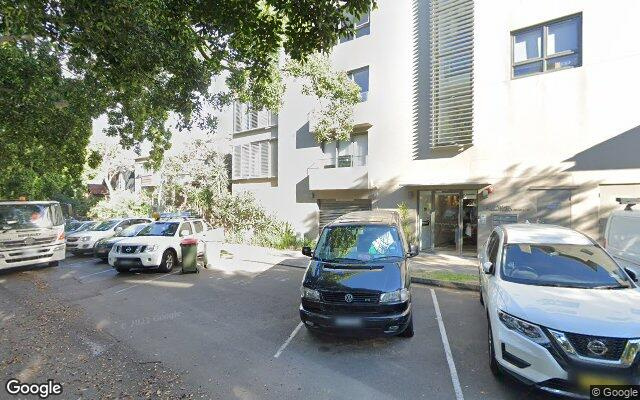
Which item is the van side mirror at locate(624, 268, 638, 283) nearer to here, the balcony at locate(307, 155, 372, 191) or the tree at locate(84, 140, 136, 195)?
the balcony at locate(307, 155, 372, 191)

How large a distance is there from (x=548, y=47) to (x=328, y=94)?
776 centimetres

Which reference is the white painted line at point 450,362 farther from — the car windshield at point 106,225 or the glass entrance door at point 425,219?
the car windshield at point 106,225

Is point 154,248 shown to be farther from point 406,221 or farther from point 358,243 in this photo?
point 406,221

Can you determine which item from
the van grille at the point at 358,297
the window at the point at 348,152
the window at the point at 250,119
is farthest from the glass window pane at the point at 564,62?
the window at the point at 250,119

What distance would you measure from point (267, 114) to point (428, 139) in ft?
31.0

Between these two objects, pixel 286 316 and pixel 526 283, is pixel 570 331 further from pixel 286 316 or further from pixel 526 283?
pixel 286 316

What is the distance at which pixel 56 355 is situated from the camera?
16.9ft

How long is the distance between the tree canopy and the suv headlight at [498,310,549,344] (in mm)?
4848

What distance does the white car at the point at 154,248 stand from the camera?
10.6 meters

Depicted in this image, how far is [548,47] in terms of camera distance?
11.8 meters

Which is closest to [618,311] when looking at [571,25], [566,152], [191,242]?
[566,152]

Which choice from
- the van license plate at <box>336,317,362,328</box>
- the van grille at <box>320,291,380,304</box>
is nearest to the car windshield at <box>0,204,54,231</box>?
the van grille at <box>320,291,380,304</box>

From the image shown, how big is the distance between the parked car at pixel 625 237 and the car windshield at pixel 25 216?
15.0m

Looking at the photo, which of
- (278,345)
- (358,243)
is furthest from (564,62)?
(278,345)
